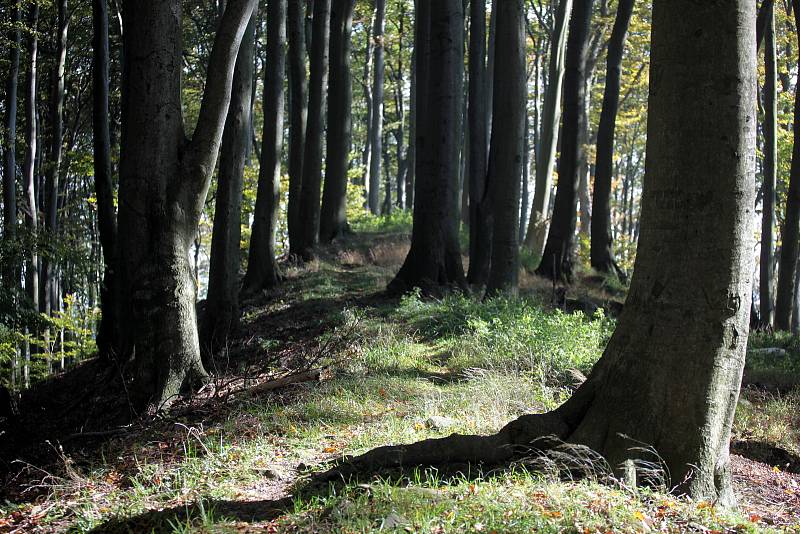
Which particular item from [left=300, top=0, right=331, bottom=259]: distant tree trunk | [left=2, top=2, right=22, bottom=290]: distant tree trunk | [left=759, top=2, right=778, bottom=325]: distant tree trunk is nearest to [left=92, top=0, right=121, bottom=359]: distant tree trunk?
[left=2, top=2, right=22, bottom=290]: distant tree trunk

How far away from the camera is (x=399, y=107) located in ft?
130

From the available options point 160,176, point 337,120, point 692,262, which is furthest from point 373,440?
point 337,120

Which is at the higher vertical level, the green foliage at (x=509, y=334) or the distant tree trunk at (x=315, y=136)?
the distant tree trunk at (x=315, y=136)

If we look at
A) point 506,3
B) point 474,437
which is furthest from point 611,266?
point 474,437

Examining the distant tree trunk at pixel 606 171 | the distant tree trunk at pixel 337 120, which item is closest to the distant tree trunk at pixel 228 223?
the distant tree trunk at pixel 337 120

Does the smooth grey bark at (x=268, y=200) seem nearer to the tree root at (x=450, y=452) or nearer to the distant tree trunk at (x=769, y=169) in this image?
the tree root at (x=450, y=452)

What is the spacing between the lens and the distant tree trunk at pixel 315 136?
57.7 ft

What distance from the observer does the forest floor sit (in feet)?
13.3

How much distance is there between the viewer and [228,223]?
11266 mm

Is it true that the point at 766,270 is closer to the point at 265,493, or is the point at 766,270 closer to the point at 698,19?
the point at 698,19

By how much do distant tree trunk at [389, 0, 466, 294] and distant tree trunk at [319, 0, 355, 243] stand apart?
6.28 meters

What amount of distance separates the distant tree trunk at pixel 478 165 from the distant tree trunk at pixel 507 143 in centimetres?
97

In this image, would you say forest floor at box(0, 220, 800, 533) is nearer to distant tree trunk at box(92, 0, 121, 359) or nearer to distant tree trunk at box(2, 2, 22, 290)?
distant tree trunk at box(92, 0, 121, 359)

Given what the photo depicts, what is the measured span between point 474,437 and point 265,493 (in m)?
1.55
